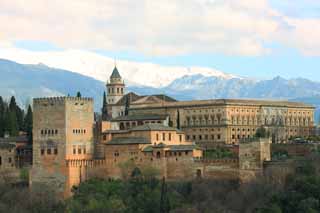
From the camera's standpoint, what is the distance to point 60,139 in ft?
224

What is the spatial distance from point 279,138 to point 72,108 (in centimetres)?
2607

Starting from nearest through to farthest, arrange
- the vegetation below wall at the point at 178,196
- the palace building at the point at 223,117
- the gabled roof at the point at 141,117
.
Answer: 1. the vegetation below wall at the point at 178,196
2. the gabled roof at the point at 141,117
3. the palace building at the point at 223,117

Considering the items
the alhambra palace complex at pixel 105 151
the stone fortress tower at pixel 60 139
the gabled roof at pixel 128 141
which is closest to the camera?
the alhambra palace complex at pixel 105 151

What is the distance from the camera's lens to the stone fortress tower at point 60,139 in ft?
223

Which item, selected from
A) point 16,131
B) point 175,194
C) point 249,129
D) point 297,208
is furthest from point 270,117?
point 297,208

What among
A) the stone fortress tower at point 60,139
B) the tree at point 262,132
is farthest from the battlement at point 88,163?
the tree at point 262,132

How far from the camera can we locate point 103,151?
7031 cm

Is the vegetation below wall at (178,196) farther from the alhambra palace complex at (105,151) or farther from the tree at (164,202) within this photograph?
the alhambra palace complex at (105,151)

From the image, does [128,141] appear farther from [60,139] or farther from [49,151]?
[49,151]

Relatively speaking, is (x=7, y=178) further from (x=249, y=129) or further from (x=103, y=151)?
(x=249, y=129)

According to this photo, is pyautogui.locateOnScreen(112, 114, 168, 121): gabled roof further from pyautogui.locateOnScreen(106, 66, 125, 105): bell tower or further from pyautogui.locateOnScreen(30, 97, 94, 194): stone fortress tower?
pyautogui.locateOnScreen(106, 66, 125, 105): bell tower

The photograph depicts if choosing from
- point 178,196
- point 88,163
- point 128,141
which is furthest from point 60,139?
point 178,196

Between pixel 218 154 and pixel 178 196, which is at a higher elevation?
pixel 218 154

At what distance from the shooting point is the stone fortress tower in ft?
223
